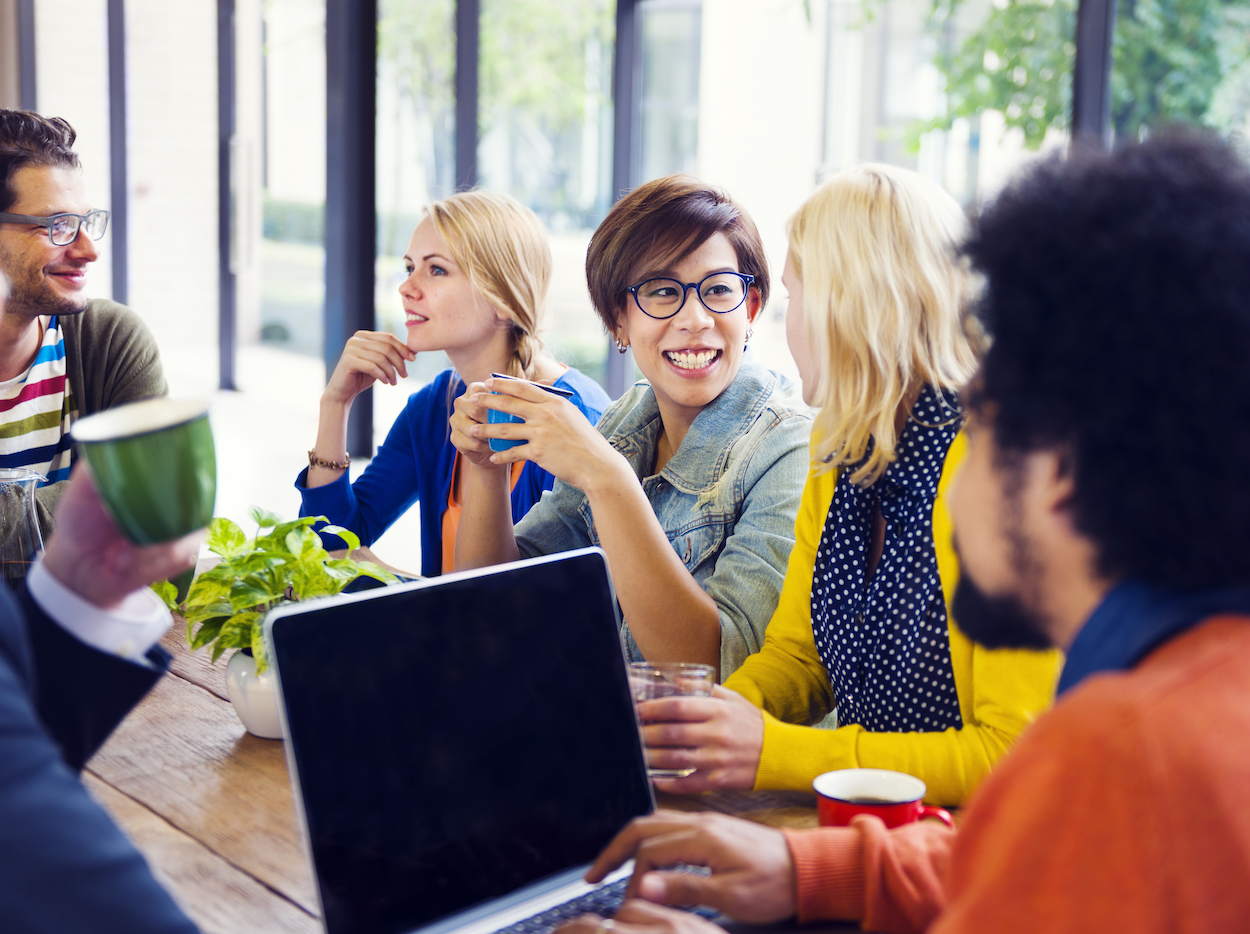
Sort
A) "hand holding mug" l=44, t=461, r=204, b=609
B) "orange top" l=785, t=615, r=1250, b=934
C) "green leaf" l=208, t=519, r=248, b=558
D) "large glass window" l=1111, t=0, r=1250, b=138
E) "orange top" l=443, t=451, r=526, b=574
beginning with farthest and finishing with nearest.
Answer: "large glass window" l=1111, t=0, r=1250, b=138 < "orange top" l=443, t=451, r=526, b=574 < "green leaf" l=208, t=519, r=248, b=558 < "hand holding mug" l=44, t=461, r=204, b=609 < "orange top" l=785, t=615, r=1250, b=934

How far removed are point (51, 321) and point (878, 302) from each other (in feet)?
5.39

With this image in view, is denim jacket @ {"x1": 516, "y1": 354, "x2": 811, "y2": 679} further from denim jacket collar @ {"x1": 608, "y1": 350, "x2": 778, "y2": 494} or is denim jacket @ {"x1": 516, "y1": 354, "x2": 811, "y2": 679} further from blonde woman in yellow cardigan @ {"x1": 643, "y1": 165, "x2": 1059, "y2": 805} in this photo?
blonde woman in yellow cardigan @ {"x1": 643, "y1": 165, "x2": 1059, "y2": 805}

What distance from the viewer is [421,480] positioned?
223 centimetres

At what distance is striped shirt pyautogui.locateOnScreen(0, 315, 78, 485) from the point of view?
2.02 m

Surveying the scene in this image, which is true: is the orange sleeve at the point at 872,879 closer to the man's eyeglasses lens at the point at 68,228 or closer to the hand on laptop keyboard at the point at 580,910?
the hand on laptop keyboard at the point at 580,910

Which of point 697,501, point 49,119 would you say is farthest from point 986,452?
point 49,119

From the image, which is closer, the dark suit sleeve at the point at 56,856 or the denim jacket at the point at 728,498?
the dark suit sleeve at the point at 56,856

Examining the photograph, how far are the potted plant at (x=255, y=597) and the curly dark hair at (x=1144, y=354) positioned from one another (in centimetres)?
84

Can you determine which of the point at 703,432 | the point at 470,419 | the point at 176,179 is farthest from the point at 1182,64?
the point at 176,179

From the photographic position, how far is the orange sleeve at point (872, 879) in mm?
868

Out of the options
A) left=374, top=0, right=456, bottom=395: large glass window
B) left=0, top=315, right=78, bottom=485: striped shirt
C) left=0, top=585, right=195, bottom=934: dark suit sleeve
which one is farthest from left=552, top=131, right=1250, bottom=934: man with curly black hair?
left=374, top=0, right=456, bottom=395: large glass window

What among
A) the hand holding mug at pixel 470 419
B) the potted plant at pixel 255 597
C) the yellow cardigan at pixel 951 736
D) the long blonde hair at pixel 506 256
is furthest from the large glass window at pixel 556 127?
the yellow cardigan at pixel 951 736

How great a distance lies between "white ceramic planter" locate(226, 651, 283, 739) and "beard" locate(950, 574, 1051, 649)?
0.76 m

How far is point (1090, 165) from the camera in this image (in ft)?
2.22
